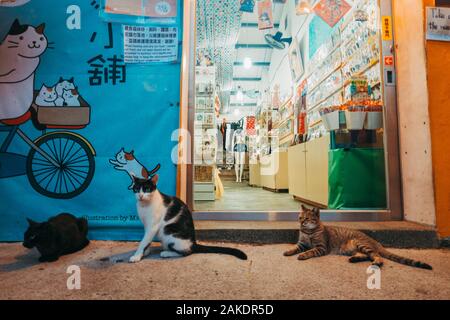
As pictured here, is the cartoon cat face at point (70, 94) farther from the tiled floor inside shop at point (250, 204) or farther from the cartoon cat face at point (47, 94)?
the tiled floor inside shop at point (250, 204)

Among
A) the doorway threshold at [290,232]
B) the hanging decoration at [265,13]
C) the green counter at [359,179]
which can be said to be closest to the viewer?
the doorway threshold at [290,232]

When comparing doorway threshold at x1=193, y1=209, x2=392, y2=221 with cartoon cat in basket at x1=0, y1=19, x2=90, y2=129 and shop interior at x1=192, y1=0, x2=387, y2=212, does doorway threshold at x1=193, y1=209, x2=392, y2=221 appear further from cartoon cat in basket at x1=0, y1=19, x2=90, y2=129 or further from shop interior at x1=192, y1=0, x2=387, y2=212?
cartoon cat in basket at x1=0, y1=19, x2=90, y2=129

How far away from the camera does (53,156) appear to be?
2133mm

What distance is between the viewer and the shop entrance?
2.29m

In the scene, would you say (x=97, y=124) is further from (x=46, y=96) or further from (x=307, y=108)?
(x=307, y=108)

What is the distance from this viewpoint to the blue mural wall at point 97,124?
6.82ft

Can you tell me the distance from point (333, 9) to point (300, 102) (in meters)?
1.86

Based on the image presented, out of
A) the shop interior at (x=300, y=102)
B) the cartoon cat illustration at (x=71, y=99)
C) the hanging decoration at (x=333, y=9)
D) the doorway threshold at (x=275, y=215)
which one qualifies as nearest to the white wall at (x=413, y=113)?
the shop interior at (x=300, y=102)

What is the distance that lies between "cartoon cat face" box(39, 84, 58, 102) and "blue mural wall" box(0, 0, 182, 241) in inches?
1.8

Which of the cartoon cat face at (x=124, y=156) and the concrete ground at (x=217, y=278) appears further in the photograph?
the cartoon cat face at (x=124, y=156)

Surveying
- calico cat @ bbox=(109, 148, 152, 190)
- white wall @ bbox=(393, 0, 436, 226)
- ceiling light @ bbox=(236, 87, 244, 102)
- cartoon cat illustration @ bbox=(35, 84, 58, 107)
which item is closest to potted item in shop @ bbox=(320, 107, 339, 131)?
white wall @ bbox=(393, 0, 436, 226)

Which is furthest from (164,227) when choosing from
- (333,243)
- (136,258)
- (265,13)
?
(265,13)

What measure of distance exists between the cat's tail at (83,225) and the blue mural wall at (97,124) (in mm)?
110
